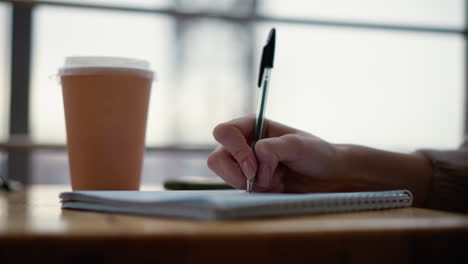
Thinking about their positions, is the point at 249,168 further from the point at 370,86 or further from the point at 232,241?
the point at 370,86

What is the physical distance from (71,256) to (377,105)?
2728 millimetres

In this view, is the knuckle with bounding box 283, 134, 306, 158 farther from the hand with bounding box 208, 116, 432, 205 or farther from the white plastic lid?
the white plastic lid

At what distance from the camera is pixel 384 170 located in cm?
78

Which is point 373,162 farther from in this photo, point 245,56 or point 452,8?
point 452,8

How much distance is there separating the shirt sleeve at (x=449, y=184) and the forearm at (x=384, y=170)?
0.01 meters

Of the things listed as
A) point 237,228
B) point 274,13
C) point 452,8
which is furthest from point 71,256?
point 452,8

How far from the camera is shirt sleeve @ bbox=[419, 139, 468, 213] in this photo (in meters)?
0.79

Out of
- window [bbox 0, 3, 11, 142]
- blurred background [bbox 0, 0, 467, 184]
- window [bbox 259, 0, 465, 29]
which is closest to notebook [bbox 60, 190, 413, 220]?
blurred background [bbox 0, 0, 467, 184]

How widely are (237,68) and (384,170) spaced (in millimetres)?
1880

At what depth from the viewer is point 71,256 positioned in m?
0.29

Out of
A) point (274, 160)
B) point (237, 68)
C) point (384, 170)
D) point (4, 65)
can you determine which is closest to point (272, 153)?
point (274, 160)

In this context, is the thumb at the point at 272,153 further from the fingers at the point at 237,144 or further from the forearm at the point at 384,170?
the forearm at the point at 384,170

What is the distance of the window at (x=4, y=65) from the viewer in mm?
2354

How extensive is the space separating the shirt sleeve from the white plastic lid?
0.52 meters
